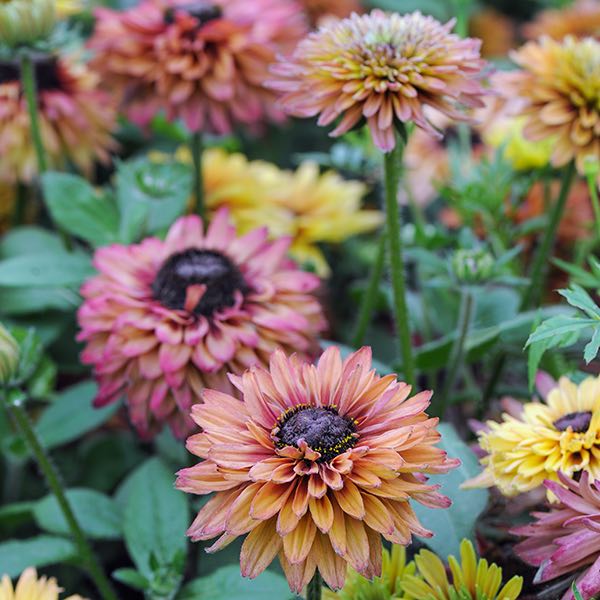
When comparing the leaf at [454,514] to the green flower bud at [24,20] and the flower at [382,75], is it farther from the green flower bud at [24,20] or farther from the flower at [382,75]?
the green flower bud at [24,20]

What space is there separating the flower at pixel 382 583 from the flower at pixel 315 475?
9cm

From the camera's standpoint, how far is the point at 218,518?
0.48 m

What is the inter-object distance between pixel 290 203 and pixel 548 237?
44cm

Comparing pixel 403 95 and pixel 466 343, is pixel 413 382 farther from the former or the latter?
pixel 403 95

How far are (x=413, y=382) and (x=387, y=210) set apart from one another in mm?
151

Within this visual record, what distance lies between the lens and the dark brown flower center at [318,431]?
19.3 inches

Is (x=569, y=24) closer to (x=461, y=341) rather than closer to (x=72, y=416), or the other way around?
(x=461, y=341)

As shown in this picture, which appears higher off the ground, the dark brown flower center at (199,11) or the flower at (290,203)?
the dark brown flower center at (199,11)

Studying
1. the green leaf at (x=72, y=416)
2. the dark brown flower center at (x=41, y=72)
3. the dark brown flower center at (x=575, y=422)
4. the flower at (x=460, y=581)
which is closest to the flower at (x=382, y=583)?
the flower at (x=460, y=581)

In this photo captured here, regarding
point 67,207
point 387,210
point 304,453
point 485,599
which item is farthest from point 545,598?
point 67,207

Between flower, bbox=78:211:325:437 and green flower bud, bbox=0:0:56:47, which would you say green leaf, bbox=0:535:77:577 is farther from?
green flower bud, bbox=0:0:56:47

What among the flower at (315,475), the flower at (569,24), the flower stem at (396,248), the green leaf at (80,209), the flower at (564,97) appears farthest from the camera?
the flower at (569,24)

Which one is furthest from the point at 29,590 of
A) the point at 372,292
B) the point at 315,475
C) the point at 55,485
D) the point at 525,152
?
the point at 525,152

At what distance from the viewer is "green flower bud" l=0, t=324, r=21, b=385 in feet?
2.14
